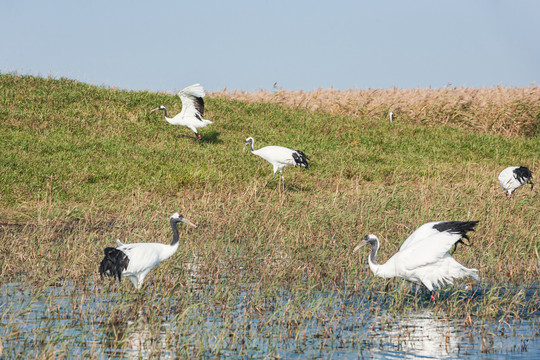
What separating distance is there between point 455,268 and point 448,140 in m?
17.0

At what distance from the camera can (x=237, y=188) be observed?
53.3 feet

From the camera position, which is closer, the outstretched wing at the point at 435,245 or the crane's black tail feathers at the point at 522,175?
the outstretched wing at the point at 435,245

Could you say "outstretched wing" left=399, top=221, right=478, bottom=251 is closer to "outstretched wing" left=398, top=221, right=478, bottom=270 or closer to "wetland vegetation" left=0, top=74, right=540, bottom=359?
"outstretched wing" left=398, top=221, right=478, bottom=270

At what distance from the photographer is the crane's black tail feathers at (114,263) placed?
7.48 metres

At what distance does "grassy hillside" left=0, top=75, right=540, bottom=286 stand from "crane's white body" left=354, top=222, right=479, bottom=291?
0.87m

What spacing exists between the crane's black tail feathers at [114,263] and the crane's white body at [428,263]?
3.05 meters

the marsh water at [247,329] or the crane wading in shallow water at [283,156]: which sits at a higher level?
the crane wading in shallow water at [283,156]

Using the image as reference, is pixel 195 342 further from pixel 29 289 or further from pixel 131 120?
pixel 131 120

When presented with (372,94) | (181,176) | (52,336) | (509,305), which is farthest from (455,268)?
(372,94)

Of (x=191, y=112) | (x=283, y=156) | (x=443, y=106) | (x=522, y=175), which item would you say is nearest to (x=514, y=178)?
(x=522, y=175)

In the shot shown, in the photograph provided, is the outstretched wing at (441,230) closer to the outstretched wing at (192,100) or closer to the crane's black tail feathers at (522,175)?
the crane's black tail feathers at (522,175)

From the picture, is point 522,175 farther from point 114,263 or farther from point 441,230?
point 114,263

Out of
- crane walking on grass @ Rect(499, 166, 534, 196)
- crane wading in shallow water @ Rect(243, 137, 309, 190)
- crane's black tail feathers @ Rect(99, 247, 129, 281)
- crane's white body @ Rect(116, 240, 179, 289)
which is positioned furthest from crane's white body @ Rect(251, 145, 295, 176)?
crane's black tail feathers @ Rect(99, 247, 129, 281)

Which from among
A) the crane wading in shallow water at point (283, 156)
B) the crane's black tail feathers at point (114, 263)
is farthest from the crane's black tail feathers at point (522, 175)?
the crane's black tail feathers at point (114, 263)
